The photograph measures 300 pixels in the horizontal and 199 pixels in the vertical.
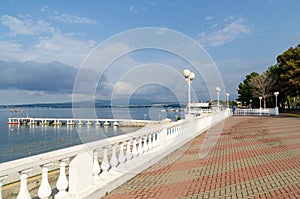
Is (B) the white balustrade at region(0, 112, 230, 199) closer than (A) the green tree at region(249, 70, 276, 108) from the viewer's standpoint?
Yes

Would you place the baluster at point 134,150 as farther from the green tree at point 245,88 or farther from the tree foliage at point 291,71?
the green tree at point 245,88

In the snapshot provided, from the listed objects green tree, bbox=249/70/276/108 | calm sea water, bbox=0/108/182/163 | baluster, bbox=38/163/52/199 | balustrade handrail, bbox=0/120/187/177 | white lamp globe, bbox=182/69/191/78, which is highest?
green tree, bbox=249/70/276/108

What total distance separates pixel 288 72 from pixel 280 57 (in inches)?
245

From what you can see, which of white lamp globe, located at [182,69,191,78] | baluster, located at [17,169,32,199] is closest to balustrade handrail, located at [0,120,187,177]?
baluster, located at [17,169,32,199]

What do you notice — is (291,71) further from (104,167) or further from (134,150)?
(104,167)

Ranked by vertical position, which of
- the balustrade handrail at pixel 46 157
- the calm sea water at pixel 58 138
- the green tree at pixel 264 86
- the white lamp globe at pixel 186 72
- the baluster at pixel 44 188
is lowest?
the calm sea water at pixel 58 138

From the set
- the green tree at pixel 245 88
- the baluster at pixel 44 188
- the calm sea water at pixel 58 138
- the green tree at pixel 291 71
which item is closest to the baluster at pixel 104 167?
the calm sea water at pixel 58 138

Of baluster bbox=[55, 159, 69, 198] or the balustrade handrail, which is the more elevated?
the balustrade handrail

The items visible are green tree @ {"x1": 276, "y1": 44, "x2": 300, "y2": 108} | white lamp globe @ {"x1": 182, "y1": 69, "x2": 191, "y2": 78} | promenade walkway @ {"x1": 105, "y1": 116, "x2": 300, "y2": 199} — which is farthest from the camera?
green tree @ {"x1": 276, "y1": 44, "x2": 300, "y2": 108}

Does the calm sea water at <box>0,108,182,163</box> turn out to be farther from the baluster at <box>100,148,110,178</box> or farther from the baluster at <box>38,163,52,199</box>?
the baluster at <box>38,163,52,199</box>

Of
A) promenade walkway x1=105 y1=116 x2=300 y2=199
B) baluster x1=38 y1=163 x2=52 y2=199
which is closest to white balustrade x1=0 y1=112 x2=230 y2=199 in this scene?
baluster x1=38 y1=163 x2=52 y2=199

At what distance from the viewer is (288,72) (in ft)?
115

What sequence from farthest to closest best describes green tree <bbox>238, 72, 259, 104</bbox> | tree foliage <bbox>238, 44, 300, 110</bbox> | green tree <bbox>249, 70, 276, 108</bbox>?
green tree <bbox>238, 72, 259, 104</bbox>, green tree <bbox>249, 70, 276, 108</bbox>, tree foliage <bbox>238, 44, 300, 110</bbox>

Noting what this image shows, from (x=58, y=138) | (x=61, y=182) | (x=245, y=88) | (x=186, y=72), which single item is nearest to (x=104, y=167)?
(x=61, y=182)
